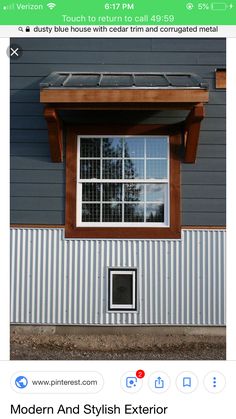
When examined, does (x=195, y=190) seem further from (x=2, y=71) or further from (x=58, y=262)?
(x=2, y=71)

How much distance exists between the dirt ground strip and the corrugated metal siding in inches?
5.4

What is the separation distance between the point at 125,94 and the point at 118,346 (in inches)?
85.2

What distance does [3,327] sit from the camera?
67.3 inches

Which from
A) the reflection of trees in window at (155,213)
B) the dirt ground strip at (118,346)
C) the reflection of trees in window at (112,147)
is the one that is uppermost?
the reflection of trees in window at (112,147)

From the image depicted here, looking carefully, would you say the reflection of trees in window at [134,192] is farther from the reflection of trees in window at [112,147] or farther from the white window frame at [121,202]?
the reflection of trees in window at [112,147]

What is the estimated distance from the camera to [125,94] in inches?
126

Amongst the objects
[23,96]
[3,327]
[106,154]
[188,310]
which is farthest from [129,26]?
[188,310]

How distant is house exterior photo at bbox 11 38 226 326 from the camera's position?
12.0 feet

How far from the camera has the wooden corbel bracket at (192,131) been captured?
11.0 feet

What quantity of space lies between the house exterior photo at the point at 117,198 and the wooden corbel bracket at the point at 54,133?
1cm
